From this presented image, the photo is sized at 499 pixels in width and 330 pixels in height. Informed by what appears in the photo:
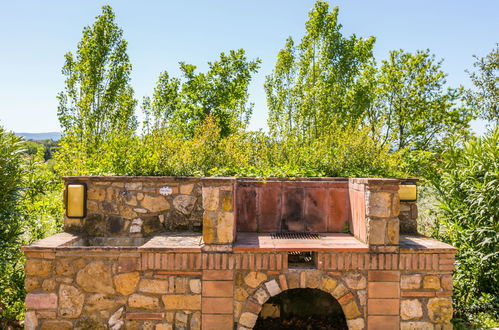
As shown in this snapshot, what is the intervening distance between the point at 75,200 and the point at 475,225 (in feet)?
20.1

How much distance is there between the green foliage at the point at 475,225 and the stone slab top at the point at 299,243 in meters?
2.15

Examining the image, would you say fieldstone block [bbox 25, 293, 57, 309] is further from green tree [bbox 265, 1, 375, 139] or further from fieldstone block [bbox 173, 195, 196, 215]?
green tree [bbox 265, 1, 375, 139]

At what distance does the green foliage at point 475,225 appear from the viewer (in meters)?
5.09

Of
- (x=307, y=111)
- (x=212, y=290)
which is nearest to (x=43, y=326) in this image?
(x=212, y=290)

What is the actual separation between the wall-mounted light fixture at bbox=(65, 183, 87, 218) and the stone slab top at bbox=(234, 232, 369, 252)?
2326mm

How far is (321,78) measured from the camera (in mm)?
15430

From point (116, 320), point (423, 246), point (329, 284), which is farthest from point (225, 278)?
point (423, 246)

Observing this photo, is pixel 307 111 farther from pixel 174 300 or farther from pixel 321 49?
pixel 174 300

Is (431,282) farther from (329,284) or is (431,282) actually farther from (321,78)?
(321,78)

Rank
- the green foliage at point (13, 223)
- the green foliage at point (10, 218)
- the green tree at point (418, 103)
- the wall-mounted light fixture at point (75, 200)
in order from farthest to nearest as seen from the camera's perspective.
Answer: the green tree at point (418, 103), the green foliage at point (10, 218), the green foliage at point (13, 223), the wall-mounted light fixture at point (75, 200)

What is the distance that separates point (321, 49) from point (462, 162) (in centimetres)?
990

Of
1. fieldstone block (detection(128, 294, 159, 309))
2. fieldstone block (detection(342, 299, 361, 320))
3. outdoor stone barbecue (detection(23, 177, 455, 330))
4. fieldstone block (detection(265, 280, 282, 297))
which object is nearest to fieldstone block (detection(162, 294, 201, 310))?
outdoor stone barbecue (detection(23, 177, 455, 330))

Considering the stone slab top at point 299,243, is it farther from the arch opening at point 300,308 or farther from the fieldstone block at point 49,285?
the fieldstone block at point 49,285

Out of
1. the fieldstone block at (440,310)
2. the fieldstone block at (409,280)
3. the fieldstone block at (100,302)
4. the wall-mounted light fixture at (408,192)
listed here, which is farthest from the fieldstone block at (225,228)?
the wall-mounted light fixture at (408,192)
